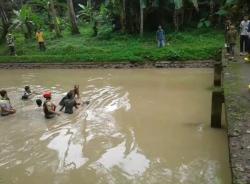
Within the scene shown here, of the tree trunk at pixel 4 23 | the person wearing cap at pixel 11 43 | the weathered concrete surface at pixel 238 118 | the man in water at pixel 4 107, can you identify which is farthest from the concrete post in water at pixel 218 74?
the tree trunk at pixel 4 23

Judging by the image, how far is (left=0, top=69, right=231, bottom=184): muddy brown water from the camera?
895 cm

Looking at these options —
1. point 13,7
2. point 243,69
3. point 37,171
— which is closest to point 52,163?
point 37,171

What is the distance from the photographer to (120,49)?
2466 centimetres

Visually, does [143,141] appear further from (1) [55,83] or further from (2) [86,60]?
(2) [86,60]

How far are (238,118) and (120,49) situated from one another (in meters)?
16.2

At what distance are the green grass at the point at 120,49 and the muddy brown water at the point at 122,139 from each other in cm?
404

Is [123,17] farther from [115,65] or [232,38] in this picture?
[232,38]

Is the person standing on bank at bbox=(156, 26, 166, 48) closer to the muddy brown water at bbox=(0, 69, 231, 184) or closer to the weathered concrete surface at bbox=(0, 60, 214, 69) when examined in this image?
the weathered concrete surface at bbox=(0, 60, 214, 69)

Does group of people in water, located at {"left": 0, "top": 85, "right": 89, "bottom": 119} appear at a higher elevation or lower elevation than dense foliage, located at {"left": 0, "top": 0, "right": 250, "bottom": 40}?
lower

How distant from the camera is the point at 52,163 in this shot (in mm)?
9703

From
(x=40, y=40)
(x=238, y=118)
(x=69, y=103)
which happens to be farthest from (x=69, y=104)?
(x=40, y=40)

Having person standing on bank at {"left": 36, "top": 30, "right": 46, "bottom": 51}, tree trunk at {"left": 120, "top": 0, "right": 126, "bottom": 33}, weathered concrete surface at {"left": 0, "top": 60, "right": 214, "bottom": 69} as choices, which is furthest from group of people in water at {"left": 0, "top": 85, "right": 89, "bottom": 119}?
tree trunk at {"left": 120, "top": 0, "right": 126, "bottom": 33}

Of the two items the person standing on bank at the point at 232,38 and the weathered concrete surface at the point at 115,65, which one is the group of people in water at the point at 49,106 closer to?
the person standing on bank at the point at 232,38

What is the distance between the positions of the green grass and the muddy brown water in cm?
404
